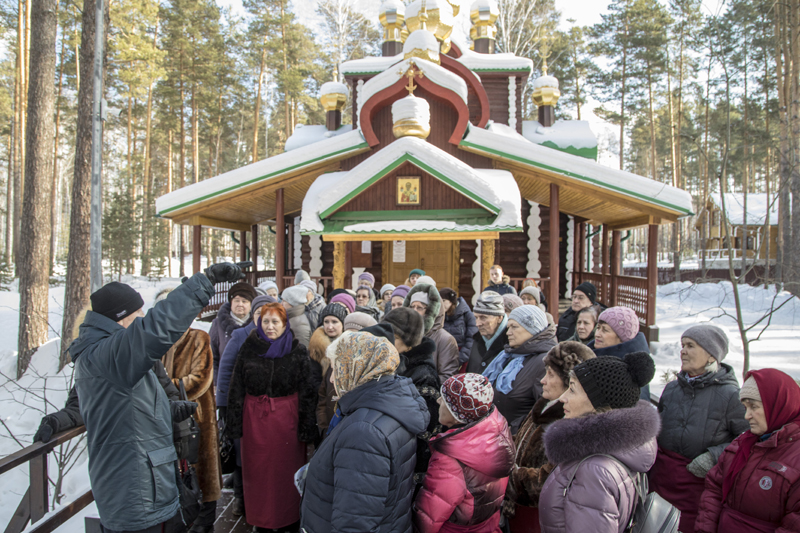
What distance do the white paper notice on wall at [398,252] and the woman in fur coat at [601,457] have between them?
9.87 metres

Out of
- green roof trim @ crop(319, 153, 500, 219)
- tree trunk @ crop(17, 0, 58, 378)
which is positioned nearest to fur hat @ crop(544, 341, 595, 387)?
green roof trim @ crop(319, 153, 500, 219)

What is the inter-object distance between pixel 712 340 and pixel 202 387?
3122mm

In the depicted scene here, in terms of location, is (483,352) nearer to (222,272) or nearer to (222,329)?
(222,272)

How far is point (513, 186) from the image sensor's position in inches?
340

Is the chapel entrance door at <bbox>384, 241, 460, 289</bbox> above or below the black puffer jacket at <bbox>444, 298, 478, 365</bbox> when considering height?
above

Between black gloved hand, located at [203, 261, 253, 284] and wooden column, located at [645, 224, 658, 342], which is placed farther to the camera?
wooden column, located at [645, 224, 658, 342]

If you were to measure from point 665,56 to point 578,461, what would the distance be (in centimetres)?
2695

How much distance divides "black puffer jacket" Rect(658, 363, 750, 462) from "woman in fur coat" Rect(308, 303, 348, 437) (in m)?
2.16

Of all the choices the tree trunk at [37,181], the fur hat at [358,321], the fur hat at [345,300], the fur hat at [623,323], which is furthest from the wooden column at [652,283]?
the tree trunk at [37,181]

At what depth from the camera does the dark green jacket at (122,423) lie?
2.06 metres

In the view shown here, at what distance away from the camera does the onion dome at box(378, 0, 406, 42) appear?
561 inches

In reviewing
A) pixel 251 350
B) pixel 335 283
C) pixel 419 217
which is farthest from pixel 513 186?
pixel 251 350

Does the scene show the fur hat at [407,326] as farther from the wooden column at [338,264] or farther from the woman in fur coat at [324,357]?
the wooden column at [338,264]

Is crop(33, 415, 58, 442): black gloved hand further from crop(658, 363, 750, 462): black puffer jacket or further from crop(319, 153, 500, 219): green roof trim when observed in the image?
crop(319, 153, 500, 219): green roof trim
